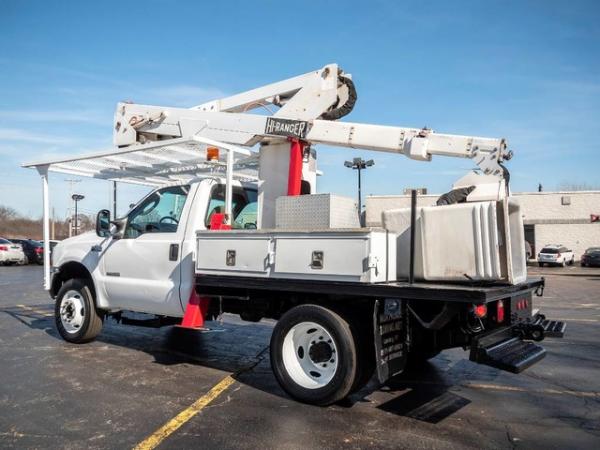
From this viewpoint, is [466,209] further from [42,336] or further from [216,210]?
[42,336]

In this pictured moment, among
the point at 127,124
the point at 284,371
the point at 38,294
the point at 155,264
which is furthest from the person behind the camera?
the point at 38,294

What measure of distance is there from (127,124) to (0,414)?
14.7 ft

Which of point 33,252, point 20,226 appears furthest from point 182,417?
point 20,226

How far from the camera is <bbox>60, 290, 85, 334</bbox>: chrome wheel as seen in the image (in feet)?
23.9

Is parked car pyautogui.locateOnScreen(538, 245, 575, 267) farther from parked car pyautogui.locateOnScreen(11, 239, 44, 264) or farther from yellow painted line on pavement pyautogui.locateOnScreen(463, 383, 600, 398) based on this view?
yellow painted line on pavement pyautogui.locateOnScreen(463, 383, 600, 398)

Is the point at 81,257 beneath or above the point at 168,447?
above

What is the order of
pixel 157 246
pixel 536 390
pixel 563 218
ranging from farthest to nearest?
pixel 563 218 < pixel 157 246 < pixel 536 390

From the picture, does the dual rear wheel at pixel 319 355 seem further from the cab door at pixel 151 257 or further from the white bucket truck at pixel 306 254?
the cab door at pixel 151 257

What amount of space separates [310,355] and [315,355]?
7 cm

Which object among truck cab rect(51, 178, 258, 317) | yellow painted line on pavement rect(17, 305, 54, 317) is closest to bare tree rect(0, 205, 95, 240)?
yellow painted line on pavement rect(17, 305, 54, 317)

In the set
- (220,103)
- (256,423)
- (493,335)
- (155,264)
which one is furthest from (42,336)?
(493,335)

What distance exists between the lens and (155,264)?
635cm

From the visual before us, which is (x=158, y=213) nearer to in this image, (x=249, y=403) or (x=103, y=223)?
(x=103, y=223)

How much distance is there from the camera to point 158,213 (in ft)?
21.7
